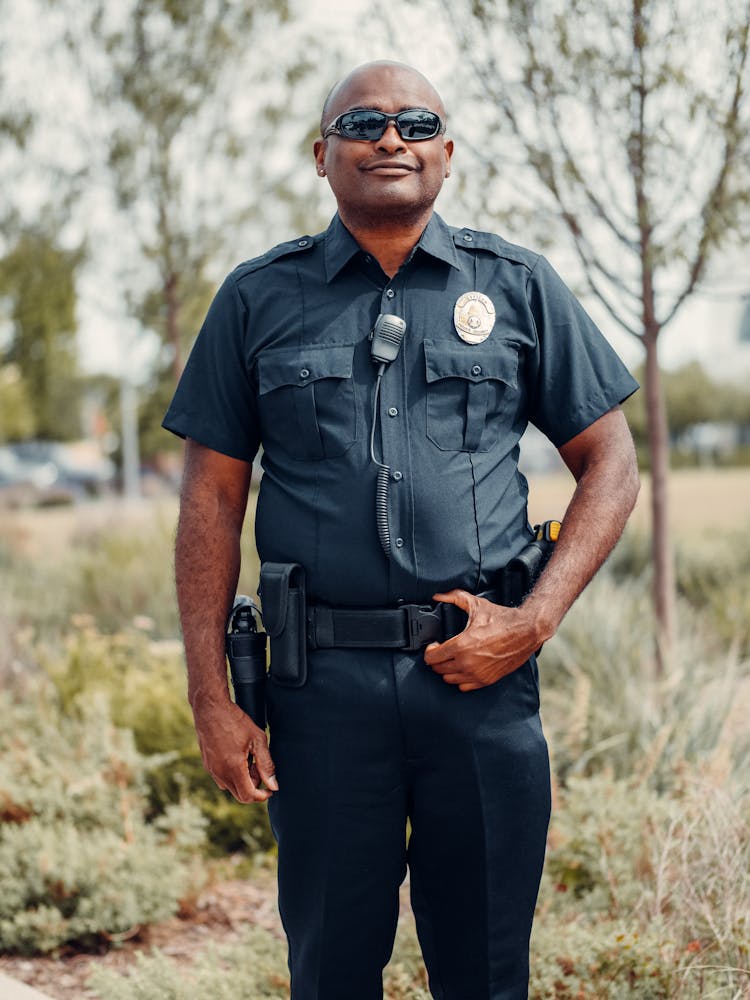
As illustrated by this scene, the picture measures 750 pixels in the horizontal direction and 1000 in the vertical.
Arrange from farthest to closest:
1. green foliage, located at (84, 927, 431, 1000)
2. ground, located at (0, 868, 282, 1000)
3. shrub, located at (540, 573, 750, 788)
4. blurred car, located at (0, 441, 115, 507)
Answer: blurred car, located at (0, 441, 115, 507) → shrub, located at (540, 573, 750, 788) → ground, located at (0, 868, 282, 1000) → green foliage, located at (84, 927, 431, 1000)

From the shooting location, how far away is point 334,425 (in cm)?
221

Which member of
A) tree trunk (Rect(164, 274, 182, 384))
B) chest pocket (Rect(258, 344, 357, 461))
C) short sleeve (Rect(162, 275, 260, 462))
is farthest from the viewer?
tree trunk (Rect(164, 274, 182, 384))

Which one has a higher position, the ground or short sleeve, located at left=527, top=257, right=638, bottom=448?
short sleeve, located at left=527, top=257, right=638, bottom=448

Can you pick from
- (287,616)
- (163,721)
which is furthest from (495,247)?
(163,721)

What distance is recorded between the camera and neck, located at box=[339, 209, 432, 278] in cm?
226

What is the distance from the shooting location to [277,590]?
7.09ft

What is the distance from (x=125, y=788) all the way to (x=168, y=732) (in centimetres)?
44

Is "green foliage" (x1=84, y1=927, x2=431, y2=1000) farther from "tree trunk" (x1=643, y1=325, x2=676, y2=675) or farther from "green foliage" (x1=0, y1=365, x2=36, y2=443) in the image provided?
"green foliage" (x1=0, y1=365, x2=36, y2=443)

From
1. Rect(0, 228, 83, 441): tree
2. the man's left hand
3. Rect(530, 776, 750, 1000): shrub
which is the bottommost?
Rect(530, 776, 750, 1000): shrub

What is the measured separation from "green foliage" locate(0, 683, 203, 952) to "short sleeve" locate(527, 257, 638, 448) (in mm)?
2030

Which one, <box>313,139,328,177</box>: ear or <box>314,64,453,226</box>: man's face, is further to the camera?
<box>313,139,328,177</box>: ear

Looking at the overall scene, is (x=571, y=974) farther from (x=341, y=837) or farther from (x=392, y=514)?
(x=392, y=514)

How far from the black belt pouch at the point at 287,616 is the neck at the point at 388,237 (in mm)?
658

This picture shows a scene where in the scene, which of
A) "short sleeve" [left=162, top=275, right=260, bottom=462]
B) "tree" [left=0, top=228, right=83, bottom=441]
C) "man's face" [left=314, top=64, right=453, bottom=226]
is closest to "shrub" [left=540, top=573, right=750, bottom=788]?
"short sleeve" [left=162, top=275, right=260, bottom=462]
